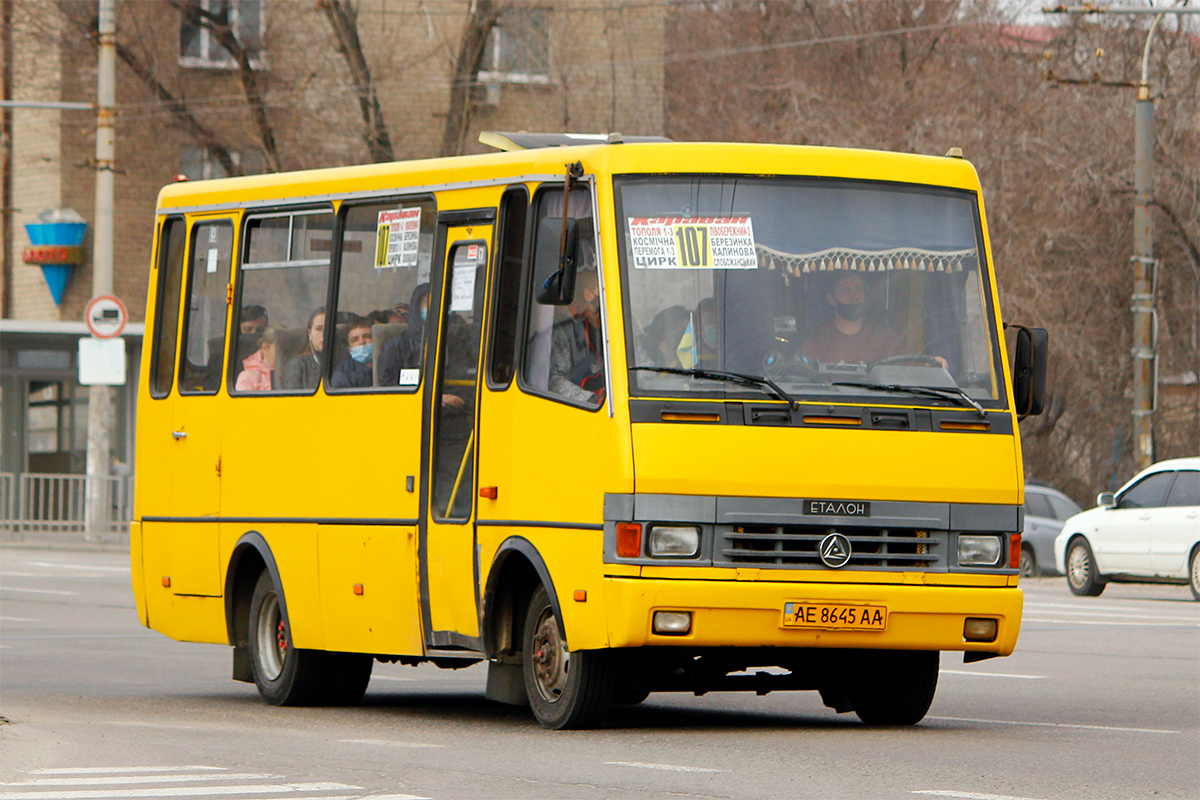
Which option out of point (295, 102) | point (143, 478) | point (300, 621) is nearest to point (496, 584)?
point (300, 621)

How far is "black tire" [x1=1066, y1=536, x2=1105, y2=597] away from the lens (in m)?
28.0

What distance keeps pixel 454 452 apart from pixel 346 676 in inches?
87.9

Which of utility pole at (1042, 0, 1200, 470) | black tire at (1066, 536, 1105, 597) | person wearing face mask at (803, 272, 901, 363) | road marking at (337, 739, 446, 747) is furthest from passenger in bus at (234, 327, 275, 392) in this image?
utility pole at (1042, 0, 1200, 470)

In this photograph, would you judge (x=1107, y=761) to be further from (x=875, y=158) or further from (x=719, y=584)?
(x=875, y=158)

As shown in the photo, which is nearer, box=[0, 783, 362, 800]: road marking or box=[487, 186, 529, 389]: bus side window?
box=[0, 783, 362, 800]: road marking

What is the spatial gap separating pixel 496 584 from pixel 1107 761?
316 centimetres

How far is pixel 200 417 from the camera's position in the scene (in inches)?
555

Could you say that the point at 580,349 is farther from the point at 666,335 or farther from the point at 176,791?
the point at 176,791

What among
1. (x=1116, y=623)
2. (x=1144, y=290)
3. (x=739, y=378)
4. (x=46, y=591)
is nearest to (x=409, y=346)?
(x=739, y=378)

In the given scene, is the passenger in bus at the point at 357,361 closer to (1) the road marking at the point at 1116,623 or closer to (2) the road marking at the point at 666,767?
(2) the road marking at the point at 666,767

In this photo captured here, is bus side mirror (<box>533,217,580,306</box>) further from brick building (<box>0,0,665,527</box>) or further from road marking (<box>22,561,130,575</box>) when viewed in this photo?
brick building (<box>0,0,665,527</box>)

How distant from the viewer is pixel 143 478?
1473 cm

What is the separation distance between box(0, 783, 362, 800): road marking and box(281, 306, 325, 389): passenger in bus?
4.46m

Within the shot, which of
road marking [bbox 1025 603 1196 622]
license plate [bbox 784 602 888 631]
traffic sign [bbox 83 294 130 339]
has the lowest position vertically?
road marking [bbox 1025 603 1196 622]
